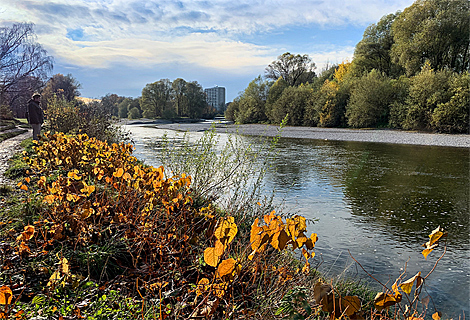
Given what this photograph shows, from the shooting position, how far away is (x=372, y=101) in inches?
1184

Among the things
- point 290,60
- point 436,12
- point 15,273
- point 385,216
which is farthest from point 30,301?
point 290,60

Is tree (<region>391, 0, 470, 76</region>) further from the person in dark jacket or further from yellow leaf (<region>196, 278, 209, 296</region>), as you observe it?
yellow leaf (<region>196, 278, 209, 296</region>)

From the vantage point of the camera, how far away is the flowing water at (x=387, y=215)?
12.1 ft

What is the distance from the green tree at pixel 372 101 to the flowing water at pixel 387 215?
2012 cm

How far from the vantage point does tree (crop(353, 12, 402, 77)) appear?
37.4 metres

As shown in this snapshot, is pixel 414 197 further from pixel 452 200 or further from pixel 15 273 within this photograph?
pixel 15 273

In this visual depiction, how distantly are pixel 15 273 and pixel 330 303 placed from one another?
231 cm

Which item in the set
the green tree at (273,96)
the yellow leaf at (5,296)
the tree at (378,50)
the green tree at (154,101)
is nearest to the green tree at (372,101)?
the tree at (378,50)

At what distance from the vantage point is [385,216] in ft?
18.8

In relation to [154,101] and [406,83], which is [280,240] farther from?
[154,101]

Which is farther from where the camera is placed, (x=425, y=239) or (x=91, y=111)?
(x=91, y=111)

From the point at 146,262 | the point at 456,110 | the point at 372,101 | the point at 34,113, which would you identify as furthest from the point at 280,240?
the point at 372,101

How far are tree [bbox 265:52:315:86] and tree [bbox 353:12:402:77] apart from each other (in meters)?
11.9

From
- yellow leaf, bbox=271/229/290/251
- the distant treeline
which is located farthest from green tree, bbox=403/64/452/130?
yellow leaf, bbox=271/229/290/251
